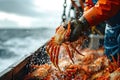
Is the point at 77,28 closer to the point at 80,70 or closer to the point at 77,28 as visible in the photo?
the point at 77,28

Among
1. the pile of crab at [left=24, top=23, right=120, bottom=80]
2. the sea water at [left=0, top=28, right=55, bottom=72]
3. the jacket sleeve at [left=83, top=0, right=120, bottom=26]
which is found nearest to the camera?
the jacket sleeve at [left=83, top=0, right=120, bottom=26]

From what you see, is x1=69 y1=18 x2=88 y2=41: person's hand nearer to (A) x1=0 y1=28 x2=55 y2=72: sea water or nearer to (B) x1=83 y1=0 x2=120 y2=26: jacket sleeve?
(B) x1=83 y1=0 x2=120 y2=26: jacket sleeve

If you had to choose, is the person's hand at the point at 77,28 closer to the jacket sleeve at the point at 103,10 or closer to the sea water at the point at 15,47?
the jacket sleeve at the point at 103,10

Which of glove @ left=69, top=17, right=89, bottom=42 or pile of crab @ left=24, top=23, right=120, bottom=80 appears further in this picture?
pile of crab @ left=24, top=23, right=120, bottom=80

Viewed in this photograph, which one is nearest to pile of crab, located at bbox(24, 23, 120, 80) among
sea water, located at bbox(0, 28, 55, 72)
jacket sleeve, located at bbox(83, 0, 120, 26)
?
sea water, located at bbox(0, 28, 55, 72)

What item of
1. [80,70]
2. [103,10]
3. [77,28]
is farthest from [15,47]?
[103,10]

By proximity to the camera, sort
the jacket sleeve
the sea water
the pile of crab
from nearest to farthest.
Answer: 1. the jacket sleeve
2. the pile of crab
3. the sea water

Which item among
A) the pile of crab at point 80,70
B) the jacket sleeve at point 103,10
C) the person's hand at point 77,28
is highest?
the jacket sleeve at point 103,10

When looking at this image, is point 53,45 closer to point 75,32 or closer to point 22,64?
point 75,32

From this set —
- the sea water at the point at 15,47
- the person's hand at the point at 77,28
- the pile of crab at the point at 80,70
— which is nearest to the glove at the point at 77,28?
the person's hand at the point at 77,28
